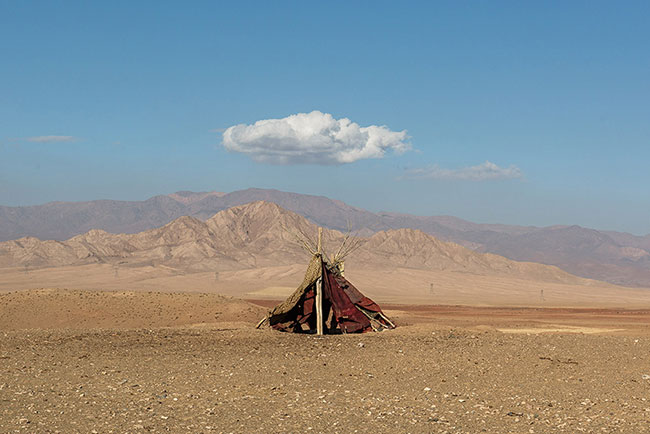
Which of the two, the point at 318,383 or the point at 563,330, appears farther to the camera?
the point at 563,330

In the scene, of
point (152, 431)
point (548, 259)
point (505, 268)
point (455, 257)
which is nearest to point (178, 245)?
point (455, 257)

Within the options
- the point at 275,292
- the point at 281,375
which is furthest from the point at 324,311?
the point at 275,292

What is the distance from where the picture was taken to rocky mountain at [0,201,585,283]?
9738 cm

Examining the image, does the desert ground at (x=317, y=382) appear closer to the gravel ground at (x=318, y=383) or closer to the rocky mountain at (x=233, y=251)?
the gravel ground at (x=318, y=383)

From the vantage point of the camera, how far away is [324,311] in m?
19.5

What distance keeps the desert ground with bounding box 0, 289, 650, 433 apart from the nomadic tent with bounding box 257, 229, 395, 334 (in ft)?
3.75

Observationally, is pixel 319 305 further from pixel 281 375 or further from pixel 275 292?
pixel 275 292

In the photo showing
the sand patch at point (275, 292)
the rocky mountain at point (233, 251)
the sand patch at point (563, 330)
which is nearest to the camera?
the sand patch at point (563, 330)

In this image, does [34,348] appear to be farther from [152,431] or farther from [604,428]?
[604,428]

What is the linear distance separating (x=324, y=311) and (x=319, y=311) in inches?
30.4

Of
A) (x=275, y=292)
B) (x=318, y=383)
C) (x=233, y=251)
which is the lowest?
(x=275, y=292)

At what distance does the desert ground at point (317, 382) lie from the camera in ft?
29.2

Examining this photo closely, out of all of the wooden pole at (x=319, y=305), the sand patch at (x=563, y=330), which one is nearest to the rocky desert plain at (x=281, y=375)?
the sand patch at (x=563, y=330)

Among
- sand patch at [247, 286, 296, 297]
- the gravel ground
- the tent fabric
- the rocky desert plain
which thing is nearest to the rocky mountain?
sand patch at [247, 286, 296, 297]
